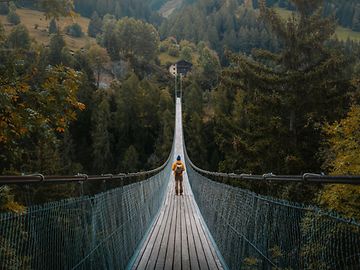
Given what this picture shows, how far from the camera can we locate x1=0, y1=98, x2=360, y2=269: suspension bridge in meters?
2.06

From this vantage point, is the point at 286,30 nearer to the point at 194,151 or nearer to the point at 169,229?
the point at 169,229

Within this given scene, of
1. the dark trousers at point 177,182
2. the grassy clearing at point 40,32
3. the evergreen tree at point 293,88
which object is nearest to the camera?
the dark trousers at point 177,182

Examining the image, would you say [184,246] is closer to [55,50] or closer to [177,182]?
[177,182]

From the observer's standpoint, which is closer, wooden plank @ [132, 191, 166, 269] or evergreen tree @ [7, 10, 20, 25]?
wooden plank @ [132, 191, 166, 269]

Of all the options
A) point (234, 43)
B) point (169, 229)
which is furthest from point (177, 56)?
point (169, 229)

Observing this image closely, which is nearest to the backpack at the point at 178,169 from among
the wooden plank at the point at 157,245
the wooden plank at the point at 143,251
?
the wooden plank at the point at 157,245

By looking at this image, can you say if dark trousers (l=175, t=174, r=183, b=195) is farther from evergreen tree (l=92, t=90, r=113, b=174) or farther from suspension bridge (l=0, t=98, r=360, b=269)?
evergreen tree (l=92, t=90, r=113, b=174)

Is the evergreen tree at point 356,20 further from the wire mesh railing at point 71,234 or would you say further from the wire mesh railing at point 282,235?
the wire mesh railing at point 71,234

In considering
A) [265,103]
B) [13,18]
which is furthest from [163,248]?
[13,18]

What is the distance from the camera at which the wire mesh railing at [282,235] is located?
202 cm

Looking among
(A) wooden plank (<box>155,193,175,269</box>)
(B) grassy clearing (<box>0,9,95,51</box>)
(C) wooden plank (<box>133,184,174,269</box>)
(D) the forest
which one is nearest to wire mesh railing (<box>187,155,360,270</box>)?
(A) wooden plank (<box>155,193,175,269</box>)

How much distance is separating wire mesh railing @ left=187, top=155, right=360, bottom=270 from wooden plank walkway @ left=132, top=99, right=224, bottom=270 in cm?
45

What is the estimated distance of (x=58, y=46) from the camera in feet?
238

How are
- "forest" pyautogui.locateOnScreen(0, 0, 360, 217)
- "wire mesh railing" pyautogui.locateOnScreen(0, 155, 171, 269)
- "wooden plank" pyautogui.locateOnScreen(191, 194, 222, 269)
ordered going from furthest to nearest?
1. "wooden plank" pyautogui.locateOnScreen(191, 194, 222, 269)
2. "forest" pyautogui.locateOnScreen(0, 0, 360, 217)
3. "wire mesh railing" pyautogui.locateOnScreen(0, 155, 171, 269)
